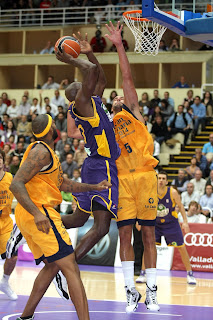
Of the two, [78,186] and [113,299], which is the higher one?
[78,186]

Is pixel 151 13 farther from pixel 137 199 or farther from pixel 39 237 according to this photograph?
pixel 39 237

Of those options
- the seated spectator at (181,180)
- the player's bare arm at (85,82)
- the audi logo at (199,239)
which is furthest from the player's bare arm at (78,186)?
the seated spectator at (181,180)

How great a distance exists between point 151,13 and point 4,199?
330 centimetres

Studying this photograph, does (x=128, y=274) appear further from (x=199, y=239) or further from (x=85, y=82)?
(x=199, y=239)

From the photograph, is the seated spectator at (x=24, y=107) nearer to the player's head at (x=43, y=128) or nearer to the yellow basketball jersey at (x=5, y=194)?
the yellow basketball jersey at (x=5, y=194)

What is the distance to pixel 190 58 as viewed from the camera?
23.4 meters

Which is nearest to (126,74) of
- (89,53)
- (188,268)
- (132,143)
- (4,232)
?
(89,53)

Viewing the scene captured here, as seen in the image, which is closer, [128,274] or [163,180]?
[128,274]

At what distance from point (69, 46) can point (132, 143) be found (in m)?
1.42

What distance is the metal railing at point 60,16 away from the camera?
25.0 meters

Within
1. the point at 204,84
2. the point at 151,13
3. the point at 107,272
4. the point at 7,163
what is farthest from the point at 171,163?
the point at 151,13

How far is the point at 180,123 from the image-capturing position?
1981cm

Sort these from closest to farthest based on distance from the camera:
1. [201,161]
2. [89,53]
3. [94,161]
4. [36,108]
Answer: [94,161] → [89,53] → [201,161] → [36,108]

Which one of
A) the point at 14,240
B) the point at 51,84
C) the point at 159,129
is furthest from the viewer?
the point at 51,84
